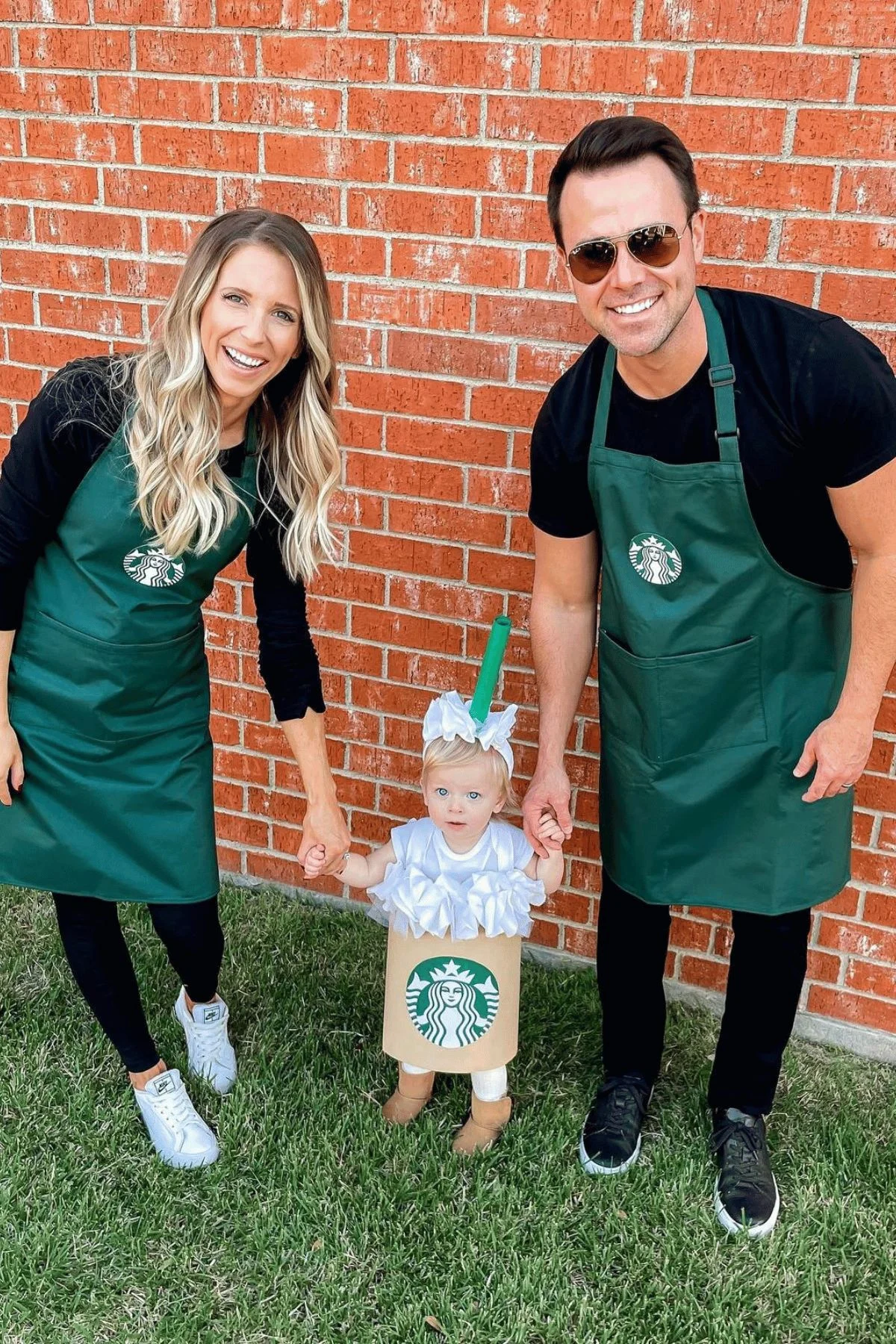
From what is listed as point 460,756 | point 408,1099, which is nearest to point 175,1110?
point 408,1099

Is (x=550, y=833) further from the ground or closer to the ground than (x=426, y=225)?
closer to the ground

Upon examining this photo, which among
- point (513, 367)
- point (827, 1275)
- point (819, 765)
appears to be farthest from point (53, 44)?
point (827, 1275)

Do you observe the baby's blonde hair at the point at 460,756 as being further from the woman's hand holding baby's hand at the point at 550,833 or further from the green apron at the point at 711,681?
the green apron at the point at 711,681

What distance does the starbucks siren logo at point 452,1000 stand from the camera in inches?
103

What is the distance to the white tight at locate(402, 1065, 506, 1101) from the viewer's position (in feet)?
8.92

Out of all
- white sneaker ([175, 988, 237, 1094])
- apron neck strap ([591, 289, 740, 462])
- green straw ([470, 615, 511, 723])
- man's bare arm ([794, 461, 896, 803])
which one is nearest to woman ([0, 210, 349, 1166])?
white sneaker ([175, 988, 237, 1094])

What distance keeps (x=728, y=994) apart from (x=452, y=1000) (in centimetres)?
58

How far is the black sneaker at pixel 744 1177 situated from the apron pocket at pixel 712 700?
0.86 metres

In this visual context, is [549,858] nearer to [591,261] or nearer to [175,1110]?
[175,1110]

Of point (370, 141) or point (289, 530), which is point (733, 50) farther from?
point (289, 530)

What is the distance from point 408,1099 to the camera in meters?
2.81

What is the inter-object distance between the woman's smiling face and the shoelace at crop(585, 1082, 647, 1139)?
1708mm

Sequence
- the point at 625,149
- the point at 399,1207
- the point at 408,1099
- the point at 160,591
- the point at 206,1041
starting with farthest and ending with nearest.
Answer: the point at 206,1041
the point at 408,1099
the point at 399,1207
the point at 160,591
the point at 625,149

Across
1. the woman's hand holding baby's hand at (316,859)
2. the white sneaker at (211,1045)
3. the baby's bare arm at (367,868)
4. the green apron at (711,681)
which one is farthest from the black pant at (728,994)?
the white sneaker at (211,1045)
